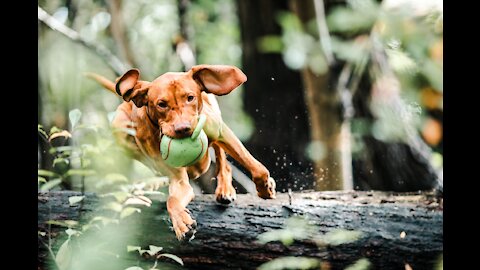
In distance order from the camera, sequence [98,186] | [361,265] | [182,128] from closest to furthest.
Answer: [182,128], [361,265], [98,186]

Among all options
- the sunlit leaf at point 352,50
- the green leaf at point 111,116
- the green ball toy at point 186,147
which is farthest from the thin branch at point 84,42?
the sunlit leaf at point 352,50

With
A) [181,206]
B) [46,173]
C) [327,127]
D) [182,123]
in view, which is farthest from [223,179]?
[46,173]

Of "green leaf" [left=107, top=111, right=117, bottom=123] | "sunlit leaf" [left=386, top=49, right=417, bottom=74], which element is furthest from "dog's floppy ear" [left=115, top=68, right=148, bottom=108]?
"sunlit leaf" [left=386, top=49, right=417, bottom=74]

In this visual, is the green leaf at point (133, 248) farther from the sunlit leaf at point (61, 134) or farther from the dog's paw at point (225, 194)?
the sunlit leaf at point (61, 134)

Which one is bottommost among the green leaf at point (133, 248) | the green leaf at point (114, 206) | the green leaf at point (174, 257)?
the green leaf at point (174, 257)

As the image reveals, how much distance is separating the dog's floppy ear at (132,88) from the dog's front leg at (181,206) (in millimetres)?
250

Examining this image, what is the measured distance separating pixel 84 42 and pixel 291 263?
96 cm

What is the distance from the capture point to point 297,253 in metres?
1.84

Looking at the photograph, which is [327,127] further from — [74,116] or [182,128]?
[74,116]

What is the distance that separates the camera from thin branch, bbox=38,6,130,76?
197 cm

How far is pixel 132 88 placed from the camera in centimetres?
184

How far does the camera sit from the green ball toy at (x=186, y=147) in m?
1.76

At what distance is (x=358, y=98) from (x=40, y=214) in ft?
3.50

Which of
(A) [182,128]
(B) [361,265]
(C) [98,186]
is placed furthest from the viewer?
(C) [98,186]
